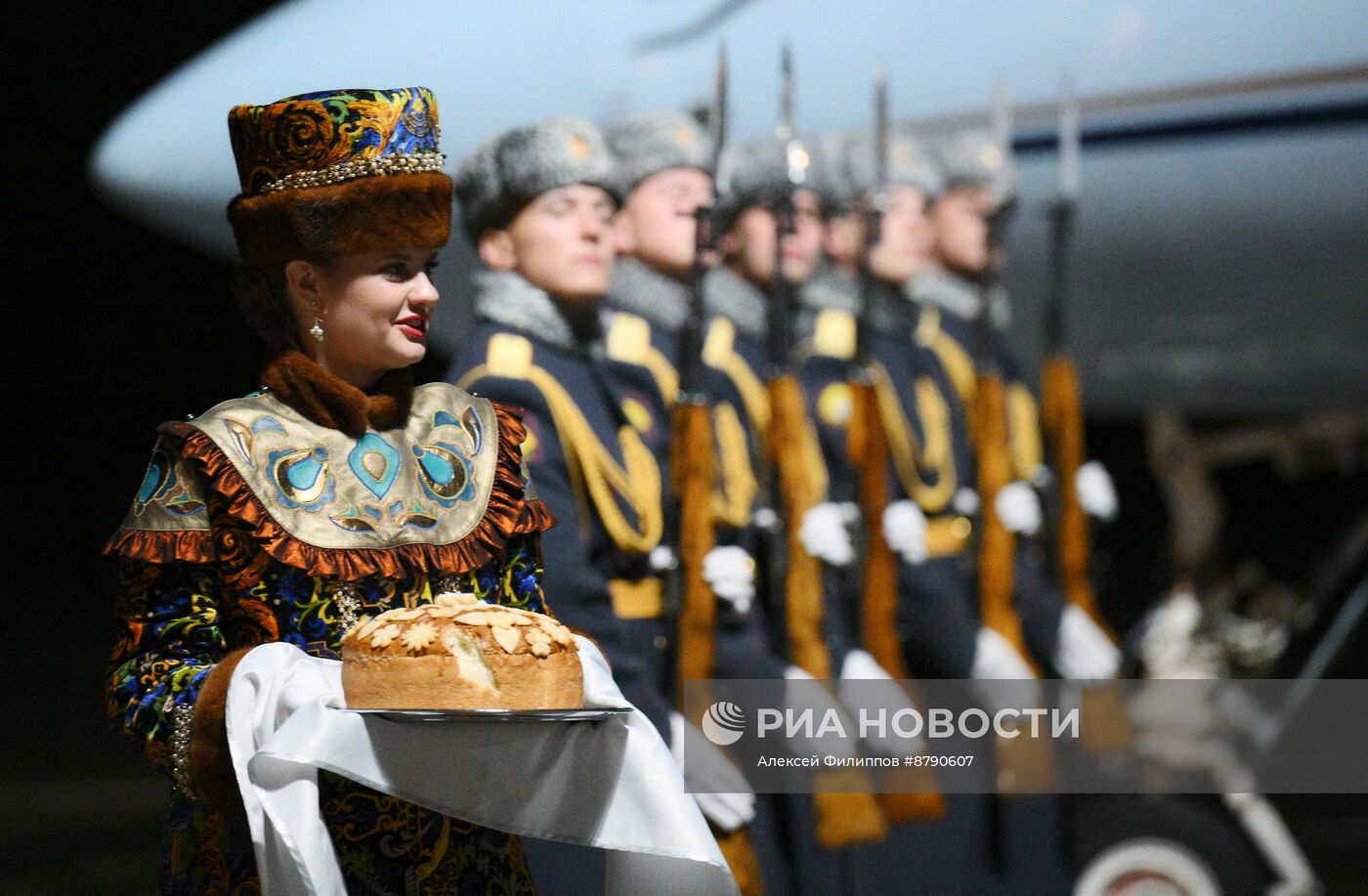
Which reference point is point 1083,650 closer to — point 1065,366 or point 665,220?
point 1065,366

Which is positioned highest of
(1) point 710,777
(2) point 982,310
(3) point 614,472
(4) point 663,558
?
(2) point 982,310

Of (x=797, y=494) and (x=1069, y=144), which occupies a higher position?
(x=1069, y=144)

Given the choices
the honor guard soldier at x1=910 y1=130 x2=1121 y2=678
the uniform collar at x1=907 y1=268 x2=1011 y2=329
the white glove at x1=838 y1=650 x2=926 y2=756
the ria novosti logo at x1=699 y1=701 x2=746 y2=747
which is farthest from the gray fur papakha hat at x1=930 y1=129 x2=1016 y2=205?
the ria novosti logo at x1=699 y1=701 x2=746 y2=747

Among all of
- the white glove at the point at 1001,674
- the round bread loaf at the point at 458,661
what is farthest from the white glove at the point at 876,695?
the round bread loaf at the point at 458,661

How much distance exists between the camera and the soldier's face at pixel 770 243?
2.54 m

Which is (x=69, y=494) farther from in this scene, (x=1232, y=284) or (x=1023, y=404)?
(x=1232, y=284)

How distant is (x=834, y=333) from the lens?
2604 mm

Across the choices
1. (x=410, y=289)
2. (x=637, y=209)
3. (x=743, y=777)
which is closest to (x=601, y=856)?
(x=743, y=777)

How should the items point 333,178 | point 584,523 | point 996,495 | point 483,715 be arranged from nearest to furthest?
point 483,715 → point 333,178 → point 584,523 → point 996,495

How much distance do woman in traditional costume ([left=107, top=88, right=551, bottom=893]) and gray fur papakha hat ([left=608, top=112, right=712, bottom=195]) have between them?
3.54 ft

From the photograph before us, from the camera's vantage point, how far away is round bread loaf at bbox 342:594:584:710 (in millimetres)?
1184

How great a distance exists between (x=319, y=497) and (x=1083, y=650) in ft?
5.30

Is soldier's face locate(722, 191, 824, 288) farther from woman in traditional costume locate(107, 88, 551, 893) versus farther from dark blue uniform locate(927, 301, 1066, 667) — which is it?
woman in traditional costume locate(107, 88, 551, 893)

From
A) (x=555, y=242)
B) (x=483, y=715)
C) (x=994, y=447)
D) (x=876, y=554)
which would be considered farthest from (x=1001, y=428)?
(x=483, y=715)
